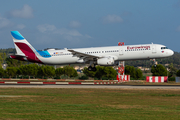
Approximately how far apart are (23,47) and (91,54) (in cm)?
1559

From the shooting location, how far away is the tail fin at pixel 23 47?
58.7m

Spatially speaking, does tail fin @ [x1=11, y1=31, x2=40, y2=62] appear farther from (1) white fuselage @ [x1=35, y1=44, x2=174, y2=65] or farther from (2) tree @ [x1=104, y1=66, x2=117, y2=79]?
(2) tree @ [x1=104, y1=66, x2=117, y2=79]

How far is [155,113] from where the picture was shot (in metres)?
18.7

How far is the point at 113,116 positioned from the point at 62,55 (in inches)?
1605

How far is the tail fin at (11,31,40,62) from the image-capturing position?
58694 millimetres

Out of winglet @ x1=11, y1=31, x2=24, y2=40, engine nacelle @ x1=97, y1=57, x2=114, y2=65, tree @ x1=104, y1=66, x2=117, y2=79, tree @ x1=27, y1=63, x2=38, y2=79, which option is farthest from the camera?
tree @ x1=27, y1=63, x2=38, y2=79

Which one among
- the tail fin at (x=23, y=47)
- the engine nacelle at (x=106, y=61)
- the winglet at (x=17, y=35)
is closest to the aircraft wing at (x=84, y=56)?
the engine nacelle at (x=106, y=61)

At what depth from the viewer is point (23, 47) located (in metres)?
59.6

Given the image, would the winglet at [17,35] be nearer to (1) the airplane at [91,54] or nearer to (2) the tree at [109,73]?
(1) the airplane at [91,54]

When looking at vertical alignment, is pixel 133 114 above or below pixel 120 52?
below

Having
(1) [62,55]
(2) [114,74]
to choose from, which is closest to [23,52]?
(1) [62,55]

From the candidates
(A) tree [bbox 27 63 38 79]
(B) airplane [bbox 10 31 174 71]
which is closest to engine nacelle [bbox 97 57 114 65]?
(B) airplane [bbox 10 31 174 71]

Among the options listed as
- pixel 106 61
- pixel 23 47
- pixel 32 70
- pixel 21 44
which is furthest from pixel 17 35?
pixel 32 70

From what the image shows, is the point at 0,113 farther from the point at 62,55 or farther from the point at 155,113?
the point at 62,55
